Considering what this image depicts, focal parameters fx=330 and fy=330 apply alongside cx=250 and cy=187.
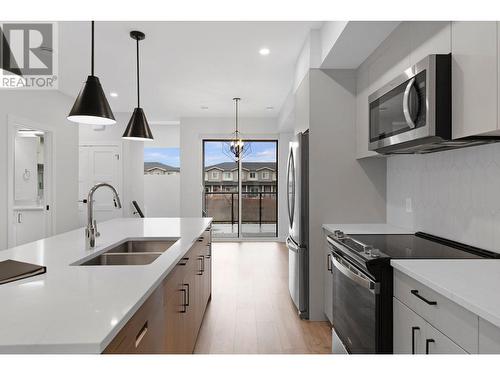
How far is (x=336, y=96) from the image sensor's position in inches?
125

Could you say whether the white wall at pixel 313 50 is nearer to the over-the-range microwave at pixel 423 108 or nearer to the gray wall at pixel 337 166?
the gray wall at pixel 337 166

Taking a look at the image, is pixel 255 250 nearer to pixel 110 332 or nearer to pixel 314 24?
pixel 314 24

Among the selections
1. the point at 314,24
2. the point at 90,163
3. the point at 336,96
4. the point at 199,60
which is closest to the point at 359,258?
the point at 336,96

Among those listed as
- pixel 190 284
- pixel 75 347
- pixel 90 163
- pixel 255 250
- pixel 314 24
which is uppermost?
pixel 314 24

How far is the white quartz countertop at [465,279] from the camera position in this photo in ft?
3.48

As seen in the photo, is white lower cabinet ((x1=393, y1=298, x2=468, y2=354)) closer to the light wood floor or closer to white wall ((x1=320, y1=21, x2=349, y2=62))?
the light wood floor

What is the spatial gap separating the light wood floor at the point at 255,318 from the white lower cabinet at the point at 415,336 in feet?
3.43

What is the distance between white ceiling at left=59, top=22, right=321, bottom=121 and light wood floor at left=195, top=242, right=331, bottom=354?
8.96ft

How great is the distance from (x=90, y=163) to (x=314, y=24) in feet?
19.2

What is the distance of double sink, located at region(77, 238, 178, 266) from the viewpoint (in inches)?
79.9

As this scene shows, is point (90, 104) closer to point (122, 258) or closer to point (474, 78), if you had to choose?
point (122, 258)

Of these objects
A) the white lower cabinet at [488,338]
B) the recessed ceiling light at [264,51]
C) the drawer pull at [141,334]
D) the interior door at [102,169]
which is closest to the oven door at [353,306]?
the white lower cabinet at [488,338]

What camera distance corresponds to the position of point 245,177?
7.69 m

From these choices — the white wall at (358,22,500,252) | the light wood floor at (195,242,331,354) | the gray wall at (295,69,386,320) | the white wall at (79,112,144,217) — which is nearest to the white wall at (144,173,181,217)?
the white wall at (79,112,144,217)
